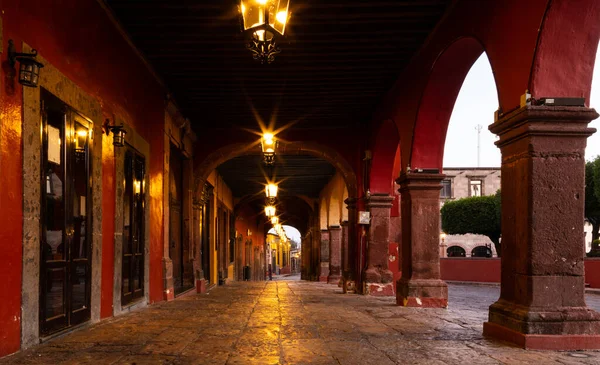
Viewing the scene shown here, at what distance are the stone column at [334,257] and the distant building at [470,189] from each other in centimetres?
2142

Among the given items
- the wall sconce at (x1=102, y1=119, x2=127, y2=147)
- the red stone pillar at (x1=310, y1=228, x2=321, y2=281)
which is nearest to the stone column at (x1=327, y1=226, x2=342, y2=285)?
the red stone pillar at (x1=310, y1=228, x2=321, y2=281)

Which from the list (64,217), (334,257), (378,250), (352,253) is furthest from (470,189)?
(64,217)

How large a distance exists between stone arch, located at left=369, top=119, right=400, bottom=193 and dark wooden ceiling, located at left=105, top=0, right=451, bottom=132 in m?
0.55

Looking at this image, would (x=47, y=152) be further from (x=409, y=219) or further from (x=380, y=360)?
(x=409, y=219)

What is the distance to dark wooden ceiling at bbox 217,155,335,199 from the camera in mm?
16344

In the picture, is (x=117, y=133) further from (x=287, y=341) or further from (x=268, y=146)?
(x=268, y=146)

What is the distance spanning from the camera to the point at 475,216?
35.8 meters

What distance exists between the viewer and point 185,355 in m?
4.33

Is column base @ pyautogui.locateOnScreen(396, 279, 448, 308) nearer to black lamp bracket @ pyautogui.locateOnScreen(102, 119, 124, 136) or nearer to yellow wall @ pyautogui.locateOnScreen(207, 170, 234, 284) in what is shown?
black lamp bracket @ pyautogui.locateOnScreen(102, 119, 124, 136)

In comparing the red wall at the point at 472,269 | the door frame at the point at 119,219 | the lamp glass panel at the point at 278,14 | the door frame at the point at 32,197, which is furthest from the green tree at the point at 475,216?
the door frame at the point at 32,197

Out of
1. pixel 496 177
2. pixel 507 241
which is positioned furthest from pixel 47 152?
pixel 496 177

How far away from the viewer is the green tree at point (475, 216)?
35406 millimetres

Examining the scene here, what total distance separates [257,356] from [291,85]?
5.75 meters

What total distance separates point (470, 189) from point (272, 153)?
3136cm
